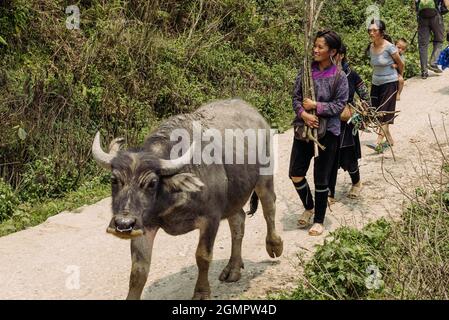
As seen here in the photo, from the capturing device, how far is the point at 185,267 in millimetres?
6266

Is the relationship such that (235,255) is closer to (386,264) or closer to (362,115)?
(386,264)

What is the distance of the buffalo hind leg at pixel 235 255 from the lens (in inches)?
232

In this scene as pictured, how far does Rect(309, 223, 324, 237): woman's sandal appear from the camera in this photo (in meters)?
6.71

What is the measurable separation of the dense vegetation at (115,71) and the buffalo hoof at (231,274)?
8.78 ft

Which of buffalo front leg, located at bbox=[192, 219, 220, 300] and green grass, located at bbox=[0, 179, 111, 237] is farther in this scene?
green grass, located at bbox=[0, 179, 111, 237]

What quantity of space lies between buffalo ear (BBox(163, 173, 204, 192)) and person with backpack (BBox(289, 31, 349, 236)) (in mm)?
1807

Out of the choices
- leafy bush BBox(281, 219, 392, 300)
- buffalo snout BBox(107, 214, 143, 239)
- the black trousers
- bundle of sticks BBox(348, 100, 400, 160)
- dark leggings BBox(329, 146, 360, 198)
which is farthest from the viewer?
dark leggings BBox(329, 146, 360, 198)

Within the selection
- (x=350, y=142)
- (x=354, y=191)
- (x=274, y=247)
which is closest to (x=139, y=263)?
(x=274, y=247)

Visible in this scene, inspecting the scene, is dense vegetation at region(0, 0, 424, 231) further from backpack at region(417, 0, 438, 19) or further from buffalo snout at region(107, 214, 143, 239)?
buffalo snout at region(107, 214, 143, 239)

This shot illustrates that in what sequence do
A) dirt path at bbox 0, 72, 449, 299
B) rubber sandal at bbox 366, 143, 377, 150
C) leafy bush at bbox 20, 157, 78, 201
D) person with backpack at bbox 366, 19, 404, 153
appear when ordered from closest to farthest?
dirt path at bbox 0, 72, 449, 299, leafy bush at bbox 20, 157, 78, 201, person with backpack at bbox 366, 19, 404, 153, rubber sandal at bbox 366, 143, 377, 150

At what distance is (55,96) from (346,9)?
775 centimetres

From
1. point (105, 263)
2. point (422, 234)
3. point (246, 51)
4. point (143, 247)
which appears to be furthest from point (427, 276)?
point (246, 51)

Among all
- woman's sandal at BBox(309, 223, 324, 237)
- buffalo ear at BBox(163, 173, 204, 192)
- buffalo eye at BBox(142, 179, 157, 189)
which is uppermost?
buffalo eye at BBox(142, 179, 157, 189)
